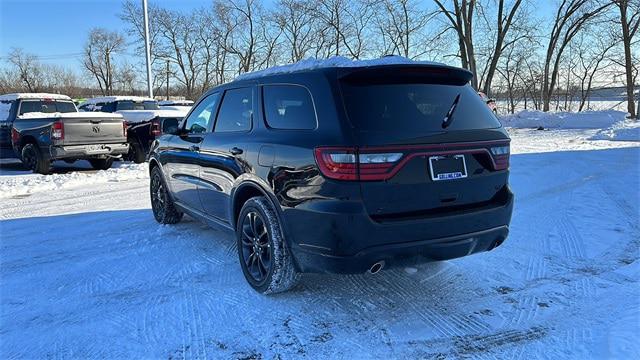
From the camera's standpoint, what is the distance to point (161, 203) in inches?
238

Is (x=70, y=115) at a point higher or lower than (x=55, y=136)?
higher

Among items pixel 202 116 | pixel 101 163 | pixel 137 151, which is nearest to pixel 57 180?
pixel 101 163

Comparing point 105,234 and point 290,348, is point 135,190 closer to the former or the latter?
point 105,234

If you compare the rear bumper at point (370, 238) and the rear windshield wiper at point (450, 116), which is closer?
the rear bumper at point (370, 238)

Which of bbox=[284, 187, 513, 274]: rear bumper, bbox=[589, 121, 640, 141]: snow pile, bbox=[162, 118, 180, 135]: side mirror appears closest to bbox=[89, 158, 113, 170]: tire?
bbox=[162, 118, 180, 135]: side mirror

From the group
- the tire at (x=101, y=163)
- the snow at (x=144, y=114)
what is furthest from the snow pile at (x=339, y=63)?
the snow at (x=144, y=114)

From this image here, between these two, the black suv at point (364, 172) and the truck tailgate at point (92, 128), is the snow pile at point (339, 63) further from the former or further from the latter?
the truck tailgate at point (92, 128)

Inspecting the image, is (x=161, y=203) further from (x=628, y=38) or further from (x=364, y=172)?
(x=628, y=38)

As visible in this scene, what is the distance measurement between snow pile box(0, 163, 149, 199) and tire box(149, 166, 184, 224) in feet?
13.4

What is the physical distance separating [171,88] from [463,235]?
52187 millimetres

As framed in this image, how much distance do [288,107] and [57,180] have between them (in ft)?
26.1

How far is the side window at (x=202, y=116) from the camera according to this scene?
479 cm

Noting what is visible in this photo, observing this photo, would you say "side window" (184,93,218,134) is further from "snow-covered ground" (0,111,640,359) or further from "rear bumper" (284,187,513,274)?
"rear bumper" (284,187,513,274)

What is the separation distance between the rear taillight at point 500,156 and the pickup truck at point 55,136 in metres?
9.58
